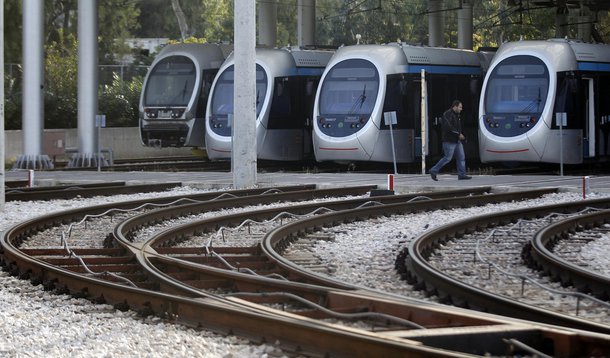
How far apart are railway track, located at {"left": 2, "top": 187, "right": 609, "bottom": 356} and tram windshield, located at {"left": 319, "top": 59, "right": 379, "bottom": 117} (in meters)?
11.9

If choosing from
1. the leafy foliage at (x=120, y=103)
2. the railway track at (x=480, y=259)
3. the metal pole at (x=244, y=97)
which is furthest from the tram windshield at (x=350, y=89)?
the leafy foliage at (x=120, y=103)

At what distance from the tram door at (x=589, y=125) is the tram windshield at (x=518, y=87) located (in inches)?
43.6

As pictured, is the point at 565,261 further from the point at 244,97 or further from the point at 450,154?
the point at 450,154

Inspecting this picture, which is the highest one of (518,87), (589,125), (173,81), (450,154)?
(173,81)

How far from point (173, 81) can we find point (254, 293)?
24914mm

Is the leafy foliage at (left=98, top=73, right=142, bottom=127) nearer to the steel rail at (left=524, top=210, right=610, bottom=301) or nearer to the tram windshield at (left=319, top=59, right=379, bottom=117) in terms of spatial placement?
the tram windshield at (left=319, top=59, right=379, bottom=117)

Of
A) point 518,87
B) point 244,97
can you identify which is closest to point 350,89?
point 518,87

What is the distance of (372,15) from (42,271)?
64.9m

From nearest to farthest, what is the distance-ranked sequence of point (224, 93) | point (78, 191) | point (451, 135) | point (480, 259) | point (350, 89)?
point (480, 259) < point (78, 191) < point (451, 135) < point (350, 89) < point (224, 93)

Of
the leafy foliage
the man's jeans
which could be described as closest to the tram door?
the man's jeans

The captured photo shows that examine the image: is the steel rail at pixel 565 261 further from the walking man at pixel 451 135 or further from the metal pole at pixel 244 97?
the metal pole at pixel 244 97

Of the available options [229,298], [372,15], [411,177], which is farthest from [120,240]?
[372,15]

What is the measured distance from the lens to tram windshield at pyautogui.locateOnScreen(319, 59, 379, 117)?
95.1 ft

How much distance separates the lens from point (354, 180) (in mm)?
25094
